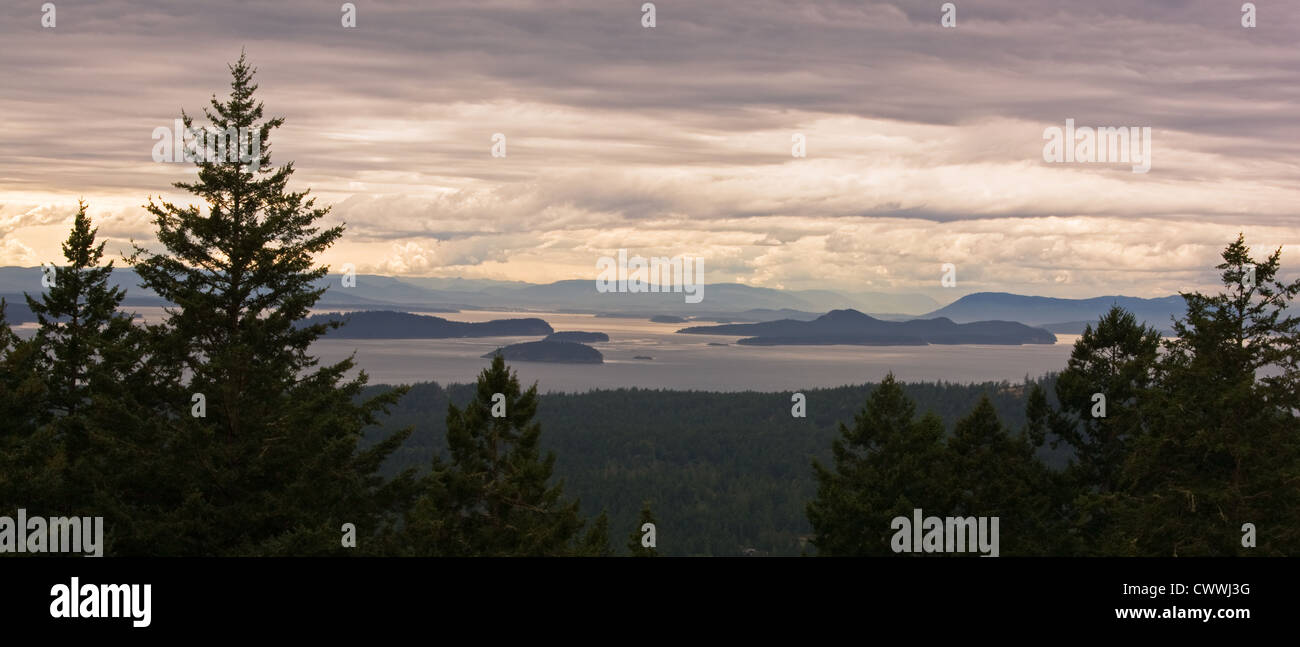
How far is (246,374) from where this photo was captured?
83.9ft

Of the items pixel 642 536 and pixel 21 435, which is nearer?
pixel 21 435

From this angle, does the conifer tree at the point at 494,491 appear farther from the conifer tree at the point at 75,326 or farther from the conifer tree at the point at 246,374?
the conifer tree at the point at 75,326

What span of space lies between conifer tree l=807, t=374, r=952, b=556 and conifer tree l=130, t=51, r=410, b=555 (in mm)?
17992

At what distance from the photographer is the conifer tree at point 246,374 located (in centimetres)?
2433

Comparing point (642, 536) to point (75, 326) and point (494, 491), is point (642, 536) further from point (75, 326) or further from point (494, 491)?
point (75, 326)

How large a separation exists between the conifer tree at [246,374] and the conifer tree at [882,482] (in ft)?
59.0

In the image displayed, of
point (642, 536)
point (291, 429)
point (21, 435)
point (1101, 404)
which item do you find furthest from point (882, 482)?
point (21, 435)

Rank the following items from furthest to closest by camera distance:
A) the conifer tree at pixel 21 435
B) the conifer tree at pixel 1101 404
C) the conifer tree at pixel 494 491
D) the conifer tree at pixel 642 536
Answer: the conifer tree at pixel 642 536 < the conifer tree at pixel 1101 404 < the conifer tree at pixel 494 491 < the conifer tree at pixel 21 435

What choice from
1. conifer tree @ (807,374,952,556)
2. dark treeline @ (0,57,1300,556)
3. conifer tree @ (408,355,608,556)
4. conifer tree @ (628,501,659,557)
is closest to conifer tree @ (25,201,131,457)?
dark treeline @ (0,57,1300,556)

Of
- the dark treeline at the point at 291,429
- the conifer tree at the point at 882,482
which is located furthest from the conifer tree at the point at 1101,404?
the conifer tree at the point at 882,482

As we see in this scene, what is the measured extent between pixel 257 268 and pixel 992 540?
26.5m

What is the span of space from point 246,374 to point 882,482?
23.8m

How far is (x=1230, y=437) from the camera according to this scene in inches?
991
